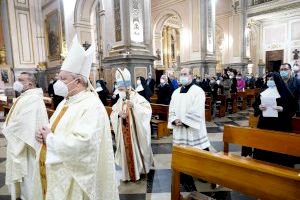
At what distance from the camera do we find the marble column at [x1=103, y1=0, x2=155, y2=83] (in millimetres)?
8527

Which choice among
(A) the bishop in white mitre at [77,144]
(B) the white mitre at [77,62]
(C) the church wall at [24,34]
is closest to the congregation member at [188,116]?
(A) the bishop in white mitre at [77,144]

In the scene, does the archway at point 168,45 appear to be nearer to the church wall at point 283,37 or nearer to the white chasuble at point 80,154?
the church wall at point 283,37

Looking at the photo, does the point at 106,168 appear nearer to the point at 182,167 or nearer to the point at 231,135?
the point at 182,167

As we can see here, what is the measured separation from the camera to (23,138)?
283cm

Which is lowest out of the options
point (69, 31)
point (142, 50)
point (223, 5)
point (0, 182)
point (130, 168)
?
point (0, 182)

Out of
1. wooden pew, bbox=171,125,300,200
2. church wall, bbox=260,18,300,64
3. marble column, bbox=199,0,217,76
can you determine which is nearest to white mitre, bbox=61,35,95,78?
wooden pew, bbox=171,125,300,200

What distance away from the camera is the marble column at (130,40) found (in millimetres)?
8527

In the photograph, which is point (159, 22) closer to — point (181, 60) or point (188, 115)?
point (181, 60)

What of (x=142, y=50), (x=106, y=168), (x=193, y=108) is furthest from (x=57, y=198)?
(x=142, y=50)

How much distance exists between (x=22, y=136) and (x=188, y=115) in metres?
→ 2.18

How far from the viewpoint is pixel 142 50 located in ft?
29.3

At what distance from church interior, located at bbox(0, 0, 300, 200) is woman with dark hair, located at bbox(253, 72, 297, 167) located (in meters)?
0.37

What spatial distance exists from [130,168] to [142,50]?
19.9 ft

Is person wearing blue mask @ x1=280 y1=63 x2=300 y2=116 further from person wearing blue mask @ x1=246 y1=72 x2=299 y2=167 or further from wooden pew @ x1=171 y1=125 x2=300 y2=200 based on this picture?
wooden pew @ x1=171 y1=125 x2=300 y2=200
